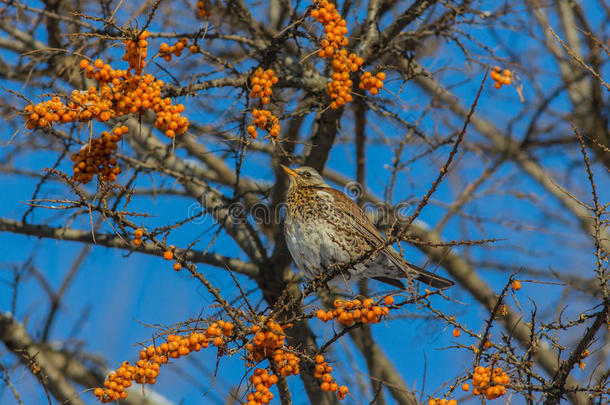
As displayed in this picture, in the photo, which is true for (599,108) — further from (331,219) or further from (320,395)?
(320,395)

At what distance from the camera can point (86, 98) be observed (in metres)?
3.13

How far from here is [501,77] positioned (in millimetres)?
4254

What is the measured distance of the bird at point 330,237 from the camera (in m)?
4.79

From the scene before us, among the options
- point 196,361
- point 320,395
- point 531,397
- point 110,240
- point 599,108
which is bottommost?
point 531,397

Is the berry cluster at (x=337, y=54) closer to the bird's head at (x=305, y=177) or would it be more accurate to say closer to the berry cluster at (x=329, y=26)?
the berry cluster at (x=329, y=26)

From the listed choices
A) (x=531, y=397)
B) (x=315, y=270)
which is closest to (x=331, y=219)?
(x=315, y=270)

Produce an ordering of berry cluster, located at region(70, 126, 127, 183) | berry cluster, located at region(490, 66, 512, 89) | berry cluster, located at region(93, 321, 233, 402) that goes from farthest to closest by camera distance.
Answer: berry cluster, located at region(490, 66, 512, 89)
berry cluster, located at region(70, 126, 127, 183)
berry cluster, located at region(93, 321, 233, 402)

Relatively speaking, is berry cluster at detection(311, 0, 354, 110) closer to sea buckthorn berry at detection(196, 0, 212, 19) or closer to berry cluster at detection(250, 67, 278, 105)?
berry cluster at detection(250, 67, 278, 105)

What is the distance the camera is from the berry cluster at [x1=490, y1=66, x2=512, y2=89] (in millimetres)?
4234

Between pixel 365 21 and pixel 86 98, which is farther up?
pixel 365 21

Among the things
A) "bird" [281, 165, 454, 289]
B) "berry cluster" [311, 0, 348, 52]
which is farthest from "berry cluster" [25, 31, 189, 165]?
"bird" [281, 165, 454, 289]

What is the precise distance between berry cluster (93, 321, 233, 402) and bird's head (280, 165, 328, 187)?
8.08ft

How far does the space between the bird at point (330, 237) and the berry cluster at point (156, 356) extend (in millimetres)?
1792

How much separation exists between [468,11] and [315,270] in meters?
2.32
